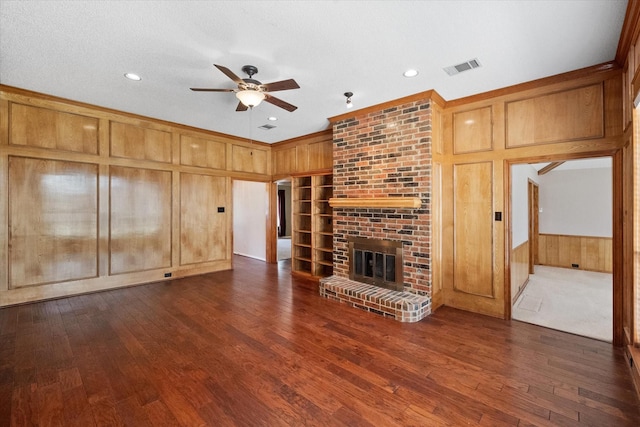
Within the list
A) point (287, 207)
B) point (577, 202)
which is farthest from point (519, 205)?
point (287, 207)

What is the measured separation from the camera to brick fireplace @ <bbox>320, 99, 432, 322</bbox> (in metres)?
3.76

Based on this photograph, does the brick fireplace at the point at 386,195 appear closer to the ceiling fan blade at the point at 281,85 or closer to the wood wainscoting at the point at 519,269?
the wood wainscoting at the point at 519,269

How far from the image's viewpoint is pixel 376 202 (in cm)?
405

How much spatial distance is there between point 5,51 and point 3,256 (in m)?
2.66

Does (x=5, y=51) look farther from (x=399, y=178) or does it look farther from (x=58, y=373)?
(x=399, y=178)

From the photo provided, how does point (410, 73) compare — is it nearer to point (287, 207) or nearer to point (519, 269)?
point (519, 269)

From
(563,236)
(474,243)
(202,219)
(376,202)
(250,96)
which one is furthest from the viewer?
(563,236)

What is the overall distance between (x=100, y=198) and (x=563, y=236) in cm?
975

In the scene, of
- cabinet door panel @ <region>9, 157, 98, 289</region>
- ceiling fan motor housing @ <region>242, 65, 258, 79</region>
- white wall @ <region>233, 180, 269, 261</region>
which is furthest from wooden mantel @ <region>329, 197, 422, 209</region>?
cabinet door panel @ <region>9, 157, 98, 289</region>

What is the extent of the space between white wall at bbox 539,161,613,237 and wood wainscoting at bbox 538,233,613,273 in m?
0.16

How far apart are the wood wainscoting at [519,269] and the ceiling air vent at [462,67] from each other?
8.90 feet

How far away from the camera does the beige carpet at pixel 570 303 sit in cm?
336

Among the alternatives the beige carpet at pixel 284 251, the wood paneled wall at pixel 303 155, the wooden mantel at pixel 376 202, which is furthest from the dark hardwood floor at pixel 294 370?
the beige carpet at pixel 284 251

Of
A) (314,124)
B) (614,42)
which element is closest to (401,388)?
(614,42)
